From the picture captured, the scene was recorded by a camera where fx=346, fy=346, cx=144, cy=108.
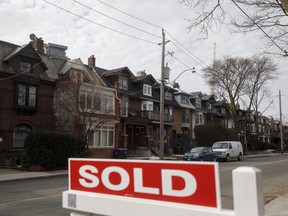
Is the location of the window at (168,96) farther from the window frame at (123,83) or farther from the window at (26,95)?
the window at (26,95)

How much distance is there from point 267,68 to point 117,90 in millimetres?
26251

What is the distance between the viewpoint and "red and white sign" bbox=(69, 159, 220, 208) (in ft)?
6.88

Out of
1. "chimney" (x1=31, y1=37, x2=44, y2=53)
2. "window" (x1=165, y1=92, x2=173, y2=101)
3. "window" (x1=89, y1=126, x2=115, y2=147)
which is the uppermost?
"chimney" (x1=31, y1=37, x2=44, y2=53)

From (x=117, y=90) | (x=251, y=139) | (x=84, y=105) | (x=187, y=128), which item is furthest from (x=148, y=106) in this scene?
(x=251, y=139)

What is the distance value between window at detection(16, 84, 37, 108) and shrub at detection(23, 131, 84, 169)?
6.40 meters

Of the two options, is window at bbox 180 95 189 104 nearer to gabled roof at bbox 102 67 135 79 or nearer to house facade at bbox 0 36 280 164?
house facade at bbox 0 36 280 164

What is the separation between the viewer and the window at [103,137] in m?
33.2

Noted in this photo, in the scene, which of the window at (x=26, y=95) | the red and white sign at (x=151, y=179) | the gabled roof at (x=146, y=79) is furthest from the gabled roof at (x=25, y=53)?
the red and white sign at (x=151, y=179)

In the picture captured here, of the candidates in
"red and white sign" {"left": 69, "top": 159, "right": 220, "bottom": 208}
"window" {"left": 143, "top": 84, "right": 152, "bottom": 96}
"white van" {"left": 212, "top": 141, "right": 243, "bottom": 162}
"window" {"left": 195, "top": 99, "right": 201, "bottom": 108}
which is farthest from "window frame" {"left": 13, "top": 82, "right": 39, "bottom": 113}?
"window" {"left": 195, "top": 99, "right": 201, "bottom": 108}

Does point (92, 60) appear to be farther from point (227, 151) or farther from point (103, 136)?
point (227, 151)

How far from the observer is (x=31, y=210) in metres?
8.87

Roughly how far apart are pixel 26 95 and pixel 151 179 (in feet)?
91.8

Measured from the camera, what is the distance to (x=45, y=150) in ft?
73.3

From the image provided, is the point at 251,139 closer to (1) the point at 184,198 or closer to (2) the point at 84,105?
(2) the point at 84,105
